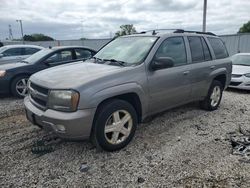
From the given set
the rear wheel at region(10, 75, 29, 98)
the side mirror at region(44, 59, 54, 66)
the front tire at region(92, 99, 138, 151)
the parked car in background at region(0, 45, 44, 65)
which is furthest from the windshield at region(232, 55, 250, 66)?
the parked car in background at region(0, 45, 44, 65)

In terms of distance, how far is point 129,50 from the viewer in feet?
13.8

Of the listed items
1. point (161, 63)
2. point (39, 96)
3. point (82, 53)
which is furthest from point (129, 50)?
point (82, 53)

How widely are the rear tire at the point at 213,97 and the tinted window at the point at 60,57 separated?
426cm

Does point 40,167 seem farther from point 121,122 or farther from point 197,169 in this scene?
point 197,169

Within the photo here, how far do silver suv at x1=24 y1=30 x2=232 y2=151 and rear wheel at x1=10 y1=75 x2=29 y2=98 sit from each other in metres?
3.16

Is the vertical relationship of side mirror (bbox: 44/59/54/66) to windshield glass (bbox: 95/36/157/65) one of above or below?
below

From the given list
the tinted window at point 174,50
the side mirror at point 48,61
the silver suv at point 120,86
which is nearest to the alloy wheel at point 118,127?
the silver suv at point 120,86

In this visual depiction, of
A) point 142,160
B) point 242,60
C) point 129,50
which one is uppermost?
point 129,50

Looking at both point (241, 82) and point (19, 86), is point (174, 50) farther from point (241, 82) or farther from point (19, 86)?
point (19, 86)

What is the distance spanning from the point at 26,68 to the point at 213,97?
5127mm

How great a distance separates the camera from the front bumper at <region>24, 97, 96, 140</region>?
3.05 m

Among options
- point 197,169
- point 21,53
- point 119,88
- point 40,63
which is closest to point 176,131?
point 197,169

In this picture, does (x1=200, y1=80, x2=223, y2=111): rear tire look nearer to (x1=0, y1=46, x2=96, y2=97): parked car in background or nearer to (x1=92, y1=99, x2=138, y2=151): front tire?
(x1=92, y1=99, x2=138, y2=151): front tire

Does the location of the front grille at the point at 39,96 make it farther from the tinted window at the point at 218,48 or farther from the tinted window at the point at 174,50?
the tinted window at the point at 218,48
